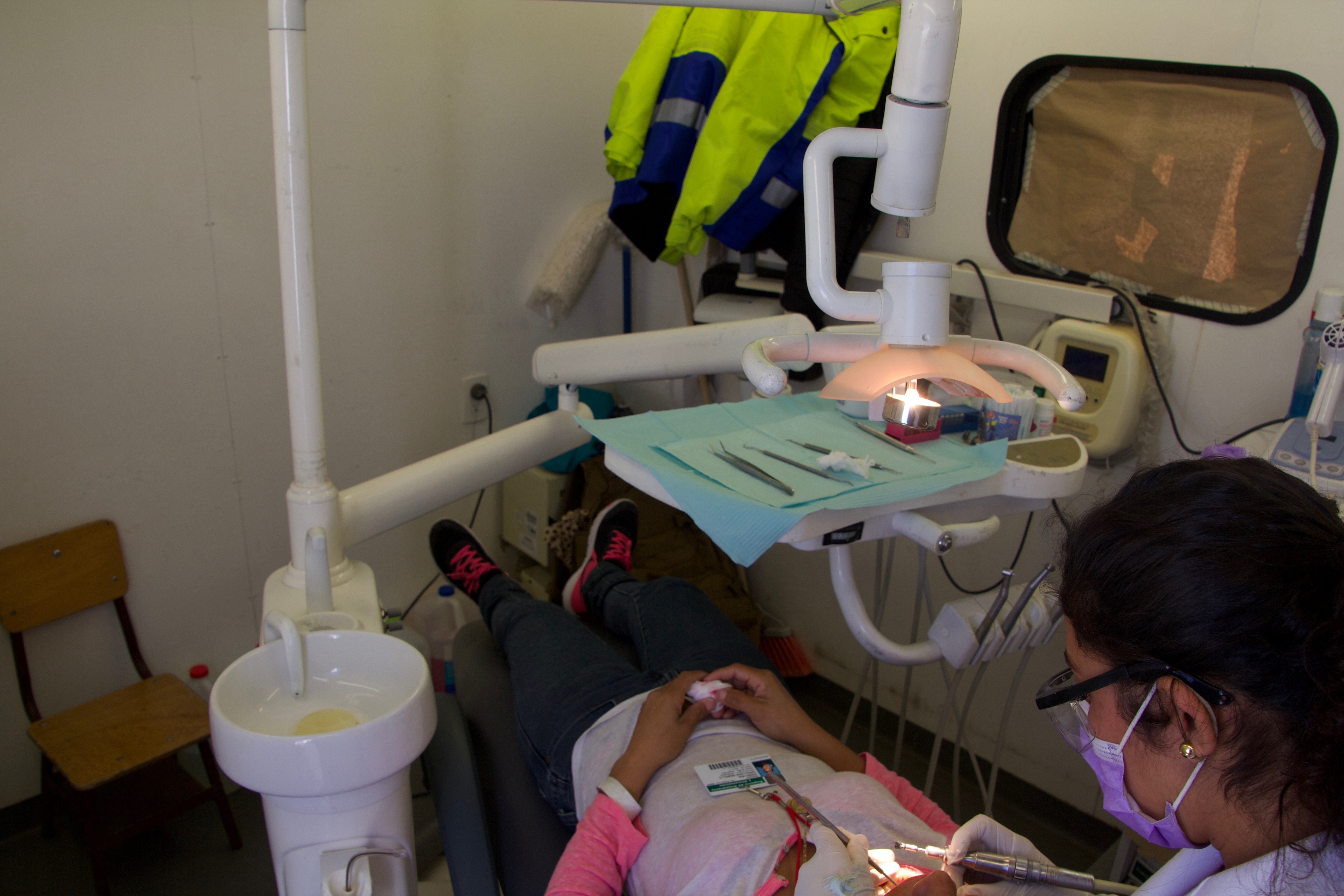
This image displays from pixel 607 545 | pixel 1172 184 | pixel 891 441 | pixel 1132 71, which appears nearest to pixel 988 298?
pixel 1172 184

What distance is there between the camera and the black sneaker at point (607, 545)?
6.74 ft

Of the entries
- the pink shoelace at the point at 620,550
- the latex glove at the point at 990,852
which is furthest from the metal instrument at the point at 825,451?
the pink shoelace at the point at 620,550

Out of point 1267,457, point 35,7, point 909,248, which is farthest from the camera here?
point 909,248

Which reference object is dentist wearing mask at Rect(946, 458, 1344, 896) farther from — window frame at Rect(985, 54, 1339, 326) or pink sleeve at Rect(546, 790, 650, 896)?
window frame at Rect(985, 54, 1339, 326)

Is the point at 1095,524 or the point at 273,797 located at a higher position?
the point at 1095,524

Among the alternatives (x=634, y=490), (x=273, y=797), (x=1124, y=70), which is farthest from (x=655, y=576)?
(x=1124, y=70)

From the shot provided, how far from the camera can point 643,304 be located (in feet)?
9.44

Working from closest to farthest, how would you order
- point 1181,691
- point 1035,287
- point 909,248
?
point 1181,691 → point 1035,287 → point 909,248

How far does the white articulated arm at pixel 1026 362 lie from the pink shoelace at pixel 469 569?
1268 millimetres

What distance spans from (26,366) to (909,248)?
6.32 ft

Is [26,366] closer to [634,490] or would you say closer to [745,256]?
[634,490]

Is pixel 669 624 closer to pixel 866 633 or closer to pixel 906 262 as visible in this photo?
pixel 866 633

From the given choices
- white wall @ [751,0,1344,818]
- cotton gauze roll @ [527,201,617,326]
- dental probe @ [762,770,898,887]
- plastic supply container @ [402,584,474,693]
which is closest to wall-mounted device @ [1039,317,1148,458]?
white wall @ [751,0,1344,818]

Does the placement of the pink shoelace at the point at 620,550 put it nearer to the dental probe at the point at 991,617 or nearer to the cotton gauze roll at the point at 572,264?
the cotton gauze roll at the point at 572,264
